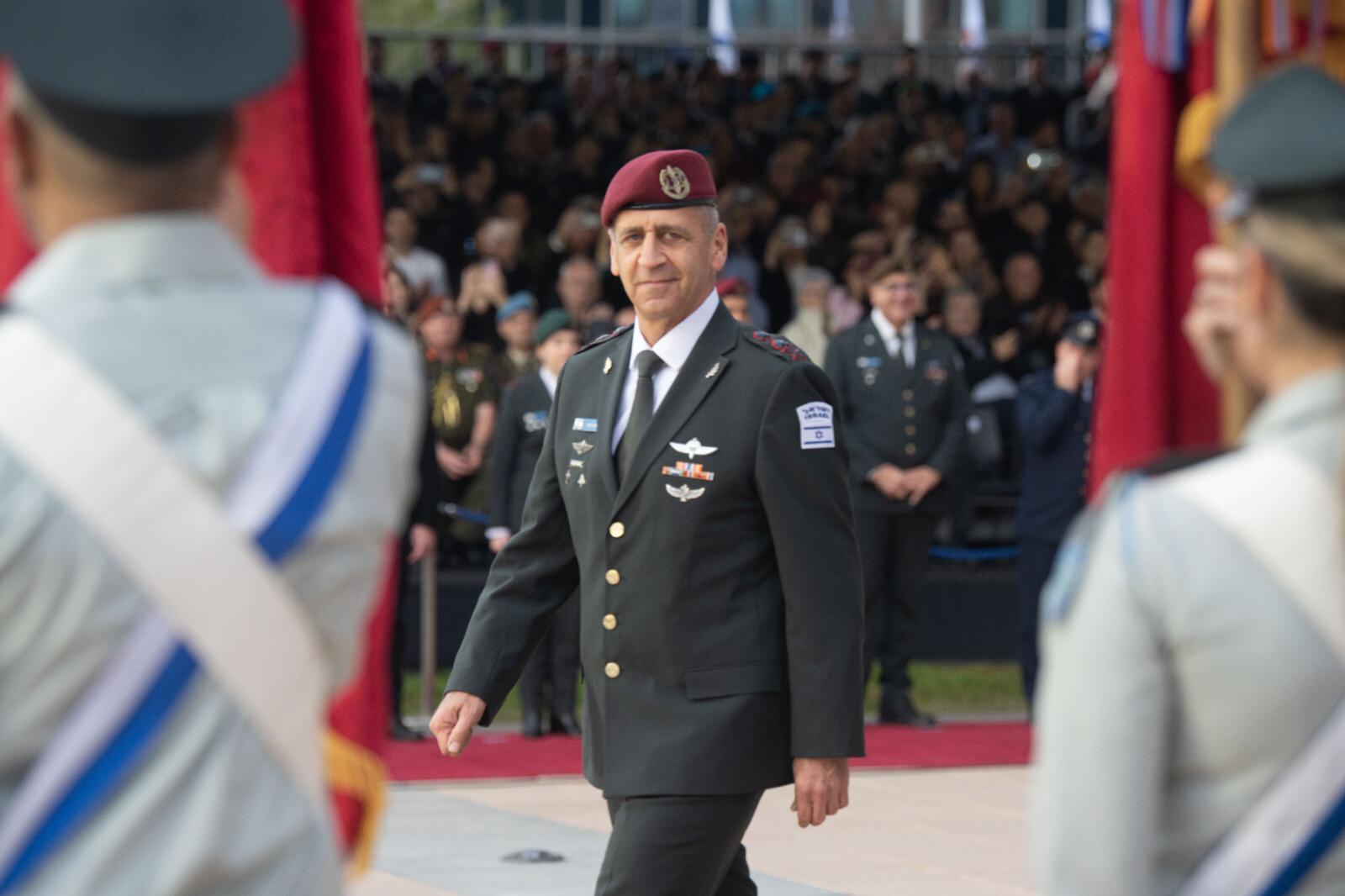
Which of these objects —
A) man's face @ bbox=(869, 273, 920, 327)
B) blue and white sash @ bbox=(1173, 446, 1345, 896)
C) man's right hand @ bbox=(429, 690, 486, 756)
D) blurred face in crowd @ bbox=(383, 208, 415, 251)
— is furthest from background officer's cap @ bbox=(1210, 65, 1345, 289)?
blurred face in crowd @ bbox=(383, 208, 415, 251)

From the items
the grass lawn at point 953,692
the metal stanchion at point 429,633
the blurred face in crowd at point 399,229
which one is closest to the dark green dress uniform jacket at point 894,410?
the grass lawn at point 953,692

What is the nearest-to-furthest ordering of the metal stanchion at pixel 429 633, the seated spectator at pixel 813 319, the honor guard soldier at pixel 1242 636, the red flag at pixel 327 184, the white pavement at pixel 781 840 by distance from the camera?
the honor guard soldier at pixel 1242 636, the red flag at pixel 327 184, the white pavement at pixel 781 840, the metal stanchion at pixel 429 633, the seated spectator at pixel 813 319

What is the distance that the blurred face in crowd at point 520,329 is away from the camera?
38.2 feet

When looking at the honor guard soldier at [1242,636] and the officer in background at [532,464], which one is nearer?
the honor guard soldier at [1242,636]

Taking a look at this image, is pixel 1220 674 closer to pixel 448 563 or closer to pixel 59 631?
pixel 59 631

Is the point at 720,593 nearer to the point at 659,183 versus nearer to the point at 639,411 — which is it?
the point at 639,411

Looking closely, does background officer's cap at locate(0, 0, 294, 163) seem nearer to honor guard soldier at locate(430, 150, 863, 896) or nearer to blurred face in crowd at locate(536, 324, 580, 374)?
honor guard soldier at locate(430, 150, 863, 896)

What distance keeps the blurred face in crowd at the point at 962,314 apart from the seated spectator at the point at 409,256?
328 cm

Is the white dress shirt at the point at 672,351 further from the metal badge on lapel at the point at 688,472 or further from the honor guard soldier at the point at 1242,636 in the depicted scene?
the honor guard soldier at the point at 1242,636

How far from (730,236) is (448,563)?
3.33 metres

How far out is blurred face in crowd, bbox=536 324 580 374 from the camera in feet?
33.7

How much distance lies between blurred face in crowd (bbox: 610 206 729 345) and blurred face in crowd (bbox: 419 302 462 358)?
6.50 metres

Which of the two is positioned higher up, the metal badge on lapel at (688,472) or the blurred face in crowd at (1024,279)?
the metal badge on lapel at (688,472)

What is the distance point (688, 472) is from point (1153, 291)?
6.12 feet
